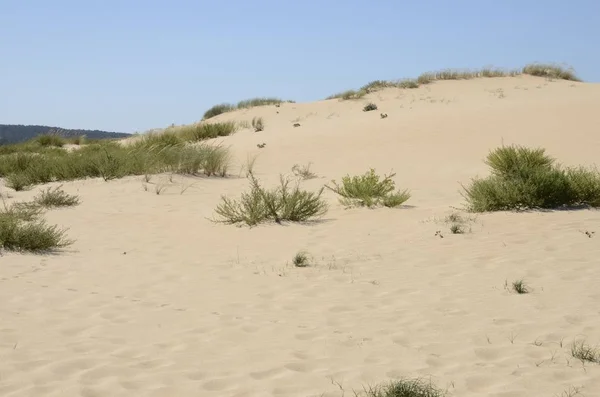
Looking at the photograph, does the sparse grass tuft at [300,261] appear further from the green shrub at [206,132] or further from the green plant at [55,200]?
the green shrub at [206,132]

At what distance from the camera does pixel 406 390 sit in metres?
3.67

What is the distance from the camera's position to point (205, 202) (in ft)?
44.5

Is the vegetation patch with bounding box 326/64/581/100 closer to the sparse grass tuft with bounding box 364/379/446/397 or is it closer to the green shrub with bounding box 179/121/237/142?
the green shrub with bounding box 179/121/237/142

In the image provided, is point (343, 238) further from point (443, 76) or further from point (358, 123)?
point (443, 76)

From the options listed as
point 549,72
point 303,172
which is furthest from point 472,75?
point 303,172

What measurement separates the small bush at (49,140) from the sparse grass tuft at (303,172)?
17.1 m

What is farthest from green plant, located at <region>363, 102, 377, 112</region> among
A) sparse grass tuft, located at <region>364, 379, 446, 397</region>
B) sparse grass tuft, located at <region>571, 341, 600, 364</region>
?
sparse grass tuft, located at <region>364, 379, 446, 397</region>

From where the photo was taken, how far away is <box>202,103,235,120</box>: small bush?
127 ft

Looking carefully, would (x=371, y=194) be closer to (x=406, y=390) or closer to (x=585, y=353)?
(x=585, y=353)

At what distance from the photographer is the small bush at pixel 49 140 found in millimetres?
30844

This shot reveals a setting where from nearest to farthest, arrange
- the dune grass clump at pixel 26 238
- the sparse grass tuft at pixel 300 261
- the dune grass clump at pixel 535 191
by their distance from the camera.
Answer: the sparse grass tuft at pixel 300 261 → the dune grass clump at pixel 26 238 → the dune grass clump at pixel 535 191

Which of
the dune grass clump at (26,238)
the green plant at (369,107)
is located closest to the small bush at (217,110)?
the green plant at (369,107)

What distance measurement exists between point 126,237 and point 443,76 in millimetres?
25704

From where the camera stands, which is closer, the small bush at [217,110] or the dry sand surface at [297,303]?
the dry sand surface at [297,303]
